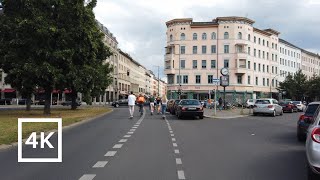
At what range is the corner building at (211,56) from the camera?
9369 cm

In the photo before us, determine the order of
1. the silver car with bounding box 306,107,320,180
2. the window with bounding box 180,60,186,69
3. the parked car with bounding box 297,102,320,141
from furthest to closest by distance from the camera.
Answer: the window with bounding box 180,60,186,69, the parked car with bounding box 297,102,320,141, the silver car with bounding box 306,107,320,180

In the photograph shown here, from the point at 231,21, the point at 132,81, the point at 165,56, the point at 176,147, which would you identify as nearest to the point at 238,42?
the point at 231,21

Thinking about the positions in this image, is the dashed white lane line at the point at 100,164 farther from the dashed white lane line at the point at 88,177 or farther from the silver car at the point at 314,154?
the silver car at the point at 314,154

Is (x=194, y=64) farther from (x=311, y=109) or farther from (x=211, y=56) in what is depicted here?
(x=311, y=109)

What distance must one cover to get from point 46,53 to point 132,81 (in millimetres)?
123045

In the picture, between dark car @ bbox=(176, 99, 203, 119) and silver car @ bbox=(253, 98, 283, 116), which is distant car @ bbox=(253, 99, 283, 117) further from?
dark car @ bbox=(176, 99, 203, 119)

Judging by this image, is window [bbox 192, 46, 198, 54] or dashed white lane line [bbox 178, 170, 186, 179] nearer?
dashed white lane line [bbox 178, 170, 186, 179]

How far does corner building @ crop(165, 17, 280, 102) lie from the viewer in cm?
9369

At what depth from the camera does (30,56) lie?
31.3 meters

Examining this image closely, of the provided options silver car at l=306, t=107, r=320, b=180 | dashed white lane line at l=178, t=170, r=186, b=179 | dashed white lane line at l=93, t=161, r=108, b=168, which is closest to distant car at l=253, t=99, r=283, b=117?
dashed white lane line at l=93, t=161, r=108, b=168

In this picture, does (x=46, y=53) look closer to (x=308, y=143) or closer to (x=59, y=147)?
(x=59, y=147)

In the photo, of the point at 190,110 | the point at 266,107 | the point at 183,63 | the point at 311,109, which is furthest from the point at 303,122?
the point at 183,63

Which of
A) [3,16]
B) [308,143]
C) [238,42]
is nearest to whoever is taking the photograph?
[308,143]

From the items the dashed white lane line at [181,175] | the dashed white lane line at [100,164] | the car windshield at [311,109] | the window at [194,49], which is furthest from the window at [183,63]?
the dashed white lane line at [181,175]
